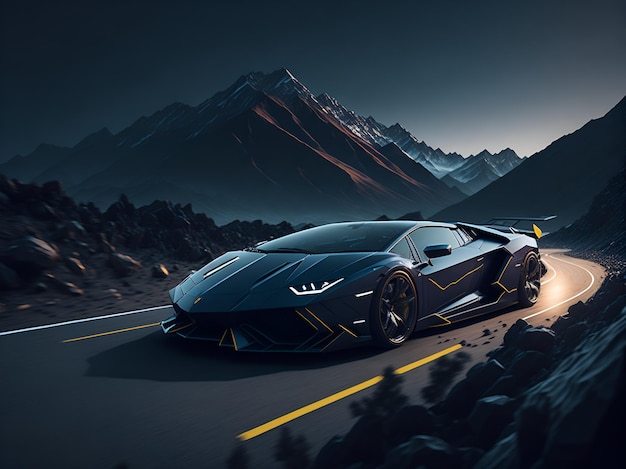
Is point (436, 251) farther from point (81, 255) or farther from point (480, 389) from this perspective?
point (81, 255)

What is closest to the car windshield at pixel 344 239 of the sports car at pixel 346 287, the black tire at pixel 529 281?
the sports car at pixel 346 287

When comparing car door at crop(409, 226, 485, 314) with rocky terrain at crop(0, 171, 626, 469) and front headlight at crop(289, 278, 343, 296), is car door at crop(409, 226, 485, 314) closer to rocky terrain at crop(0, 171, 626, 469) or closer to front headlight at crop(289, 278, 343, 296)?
rocky terrain at crop(0, 171, 626, 469)

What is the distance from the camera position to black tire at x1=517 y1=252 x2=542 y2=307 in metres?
6.79

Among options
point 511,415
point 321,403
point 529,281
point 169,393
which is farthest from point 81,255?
point 511,415

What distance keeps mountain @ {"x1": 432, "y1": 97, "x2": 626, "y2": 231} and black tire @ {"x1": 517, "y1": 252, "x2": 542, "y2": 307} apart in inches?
3959

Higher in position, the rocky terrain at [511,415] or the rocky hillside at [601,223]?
the rocky hillside at [601,223]

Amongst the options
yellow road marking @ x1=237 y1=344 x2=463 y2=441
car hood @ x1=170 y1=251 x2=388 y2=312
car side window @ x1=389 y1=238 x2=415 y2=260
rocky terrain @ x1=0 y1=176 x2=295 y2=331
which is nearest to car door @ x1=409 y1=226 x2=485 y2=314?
car side window @ x1=389 y1=238 x2=415 y2=260

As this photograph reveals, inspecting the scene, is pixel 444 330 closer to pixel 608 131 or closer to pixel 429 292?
pixel 429 292

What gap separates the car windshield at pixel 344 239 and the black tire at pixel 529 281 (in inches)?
72.5

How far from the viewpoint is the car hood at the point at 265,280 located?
173 inches

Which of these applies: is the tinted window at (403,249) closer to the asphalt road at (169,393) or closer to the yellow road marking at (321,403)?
the asphalt road at (169,393)

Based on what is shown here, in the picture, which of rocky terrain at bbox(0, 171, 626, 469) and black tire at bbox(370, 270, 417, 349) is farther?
black tire at bbox(370, 270, 417, 349)

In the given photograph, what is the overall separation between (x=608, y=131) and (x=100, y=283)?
127897 mm

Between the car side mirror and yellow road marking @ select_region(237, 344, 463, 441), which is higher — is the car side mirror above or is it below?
Answer: above
